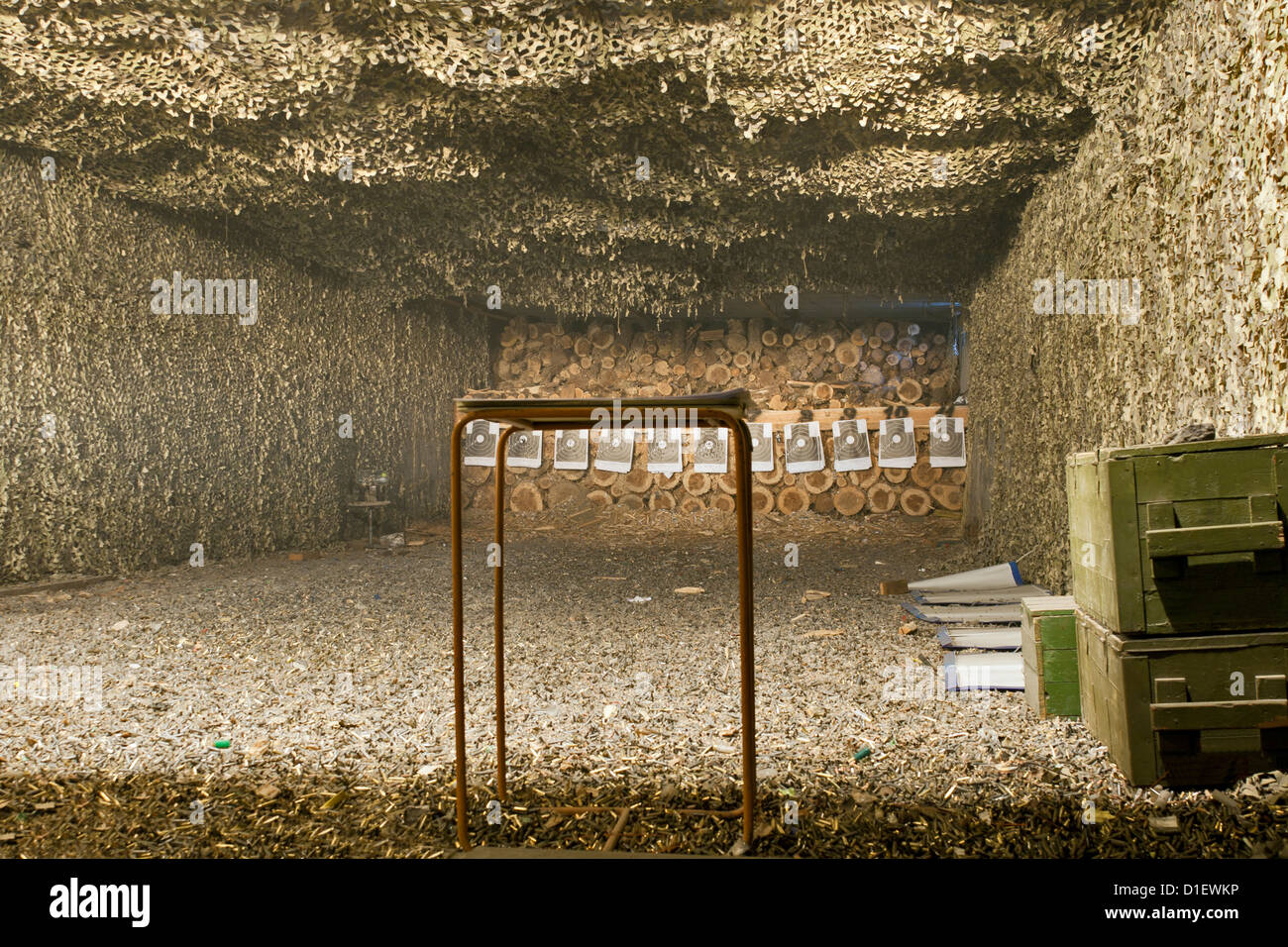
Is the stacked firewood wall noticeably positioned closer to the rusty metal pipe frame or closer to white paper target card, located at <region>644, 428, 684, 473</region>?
white paper target card, located at <region>644, 428, 684, 473</region>

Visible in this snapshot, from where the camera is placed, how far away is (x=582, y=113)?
14.9ft

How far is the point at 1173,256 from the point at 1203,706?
6.36ft

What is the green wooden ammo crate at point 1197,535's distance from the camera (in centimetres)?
204

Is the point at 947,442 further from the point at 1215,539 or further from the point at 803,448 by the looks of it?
the point at 1215,539

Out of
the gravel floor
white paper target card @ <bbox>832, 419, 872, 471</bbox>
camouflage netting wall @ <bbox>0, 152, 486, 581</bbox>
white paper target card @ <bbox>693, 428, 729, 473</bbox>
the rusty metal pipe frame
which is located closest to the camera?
the rusty metal pipe frame

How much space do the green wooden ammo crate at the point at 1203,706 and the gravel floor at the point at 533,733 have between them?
0.08m

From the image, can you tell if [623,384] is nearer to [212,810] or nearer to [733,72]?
[733,72]

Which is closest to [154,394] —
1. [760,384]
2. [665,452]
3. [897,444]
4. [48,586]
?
[48,586]

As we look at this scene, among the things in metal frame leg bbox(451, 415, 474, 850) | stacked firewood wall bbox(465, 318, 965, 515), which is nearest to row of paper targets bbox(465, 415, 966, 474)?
stacked firewood wall bbox(465, 318, 965, 515)

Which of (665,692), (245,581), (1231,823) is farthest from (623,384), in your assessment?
(1231,823)

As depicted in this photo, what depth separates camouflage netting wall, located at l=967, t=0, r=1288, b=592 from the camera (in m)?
2.44

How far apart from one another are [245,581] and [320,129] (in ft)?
11.1

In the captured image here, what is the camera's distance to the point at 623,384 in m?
10.4

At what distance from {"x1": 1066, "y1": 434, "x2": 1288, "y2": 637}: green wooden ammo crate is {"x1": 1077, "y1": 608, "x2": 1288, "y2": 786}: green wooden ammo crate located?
0.05 m
